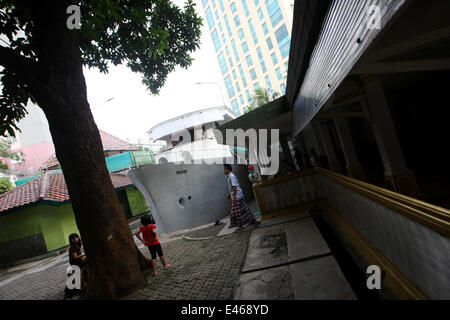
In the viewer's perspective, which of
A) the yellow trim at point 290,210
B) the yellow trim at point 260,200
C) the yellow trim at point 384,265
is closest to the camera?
the yellow trim at point 384,265

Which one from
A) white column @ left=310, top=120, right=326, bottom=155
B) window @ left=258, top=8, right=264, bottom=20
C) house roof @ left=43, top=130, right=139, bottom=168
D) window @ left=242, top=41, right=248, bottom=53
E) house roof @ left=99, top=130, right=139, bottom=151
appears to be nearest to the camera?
white column @ left=310, top=120, right=326, bottom=155

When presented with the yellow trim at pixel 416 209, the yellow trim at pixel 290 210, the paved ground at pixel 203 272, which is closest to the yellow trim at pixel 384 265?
the yellow trim at pixel 416 209

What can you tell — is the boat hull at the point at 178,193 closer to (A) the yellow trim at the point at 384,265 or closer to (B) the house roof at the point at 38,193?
(B) the house roof at the point at 38,193

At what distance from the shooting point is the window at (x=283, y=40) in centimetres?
4244

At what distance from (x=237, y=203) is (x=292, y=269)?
3302 millimetres

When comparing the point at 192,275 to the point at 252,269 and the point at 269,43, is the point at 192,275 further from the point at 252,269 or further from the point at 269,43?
the point at 269,43

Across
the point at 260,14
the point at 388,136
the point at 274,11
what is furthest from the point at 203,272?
the point at 260,14

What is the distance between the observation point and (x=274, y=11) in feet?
143

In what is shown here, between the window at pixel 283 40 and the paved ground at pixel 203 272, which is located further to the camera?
the window at pixel 283 40

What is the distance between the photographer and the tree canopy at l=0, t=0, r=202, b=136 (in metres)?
4.82

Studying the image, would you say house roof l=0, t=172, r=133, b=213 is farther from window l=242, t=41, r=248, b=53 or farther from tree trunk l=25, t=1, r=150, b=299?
window l=242, t=41, r=248, b=53

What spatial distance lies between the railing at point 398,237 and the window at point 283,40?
43611 millimetres

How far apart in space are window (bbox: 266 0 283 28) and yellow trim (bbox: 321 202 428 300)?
4715 cm

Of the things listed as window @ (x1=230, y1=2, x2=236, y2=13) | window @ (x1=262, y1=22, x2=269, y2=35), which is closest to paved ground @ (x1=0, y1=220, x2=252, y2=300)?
window @ (x1=262, y1=22, x2=269, y2=35)
